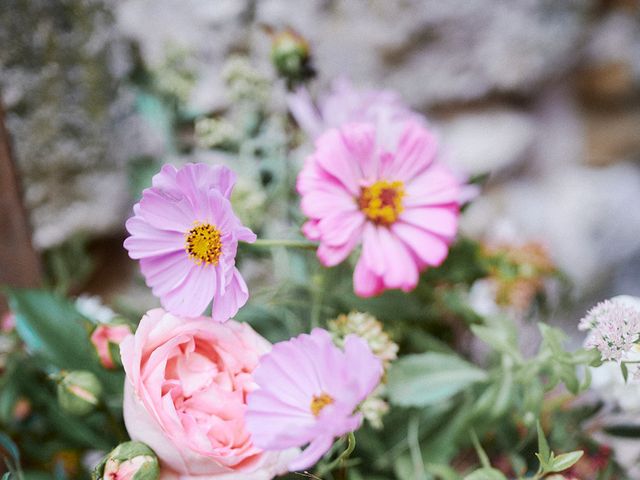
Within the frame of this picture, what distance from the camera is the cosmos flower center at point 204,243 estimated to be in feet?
1.10

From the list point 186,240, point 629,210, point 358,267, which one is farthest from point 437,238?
point 629,210

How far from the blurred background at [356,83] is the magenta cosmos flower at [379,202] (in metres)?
0.13

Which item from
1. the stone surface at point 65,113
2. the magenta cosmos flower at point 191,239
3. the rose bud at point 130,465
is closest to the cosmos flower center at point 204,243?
the magenta cosmos flower at point 191,239

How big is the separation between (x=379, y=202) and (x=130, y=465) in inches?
8.4

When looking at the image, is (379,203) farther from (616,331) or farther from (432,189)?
(616,331)

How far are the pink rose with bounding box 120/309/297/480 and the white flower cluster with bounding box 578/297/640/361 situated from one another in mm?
166

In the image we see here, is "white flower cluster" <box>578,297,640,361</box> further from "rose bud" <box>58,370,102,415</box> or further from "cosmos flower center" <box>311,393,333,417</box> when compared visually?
"rose bud" <box>58,370,102,415</box>

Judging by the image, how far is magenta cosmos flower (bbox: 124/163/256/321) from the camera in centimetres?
32

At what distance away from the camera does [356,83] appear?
2.28 feet

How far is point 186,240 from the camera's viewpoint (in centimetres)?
34

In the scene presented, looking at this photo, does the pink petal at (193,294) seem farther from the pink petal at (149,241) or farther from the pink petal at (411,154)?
the pink petal at (411,154)

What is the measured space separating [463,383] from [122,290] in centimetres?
41

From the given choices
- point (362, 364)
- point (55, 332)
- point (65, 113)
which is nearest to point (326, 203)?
point (362, 364)

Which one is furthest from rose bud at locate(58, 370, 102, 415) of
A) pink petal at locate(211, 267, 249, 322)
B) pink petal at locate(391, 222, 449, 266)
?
pink petal at locate(391, 222, 449, 266)
